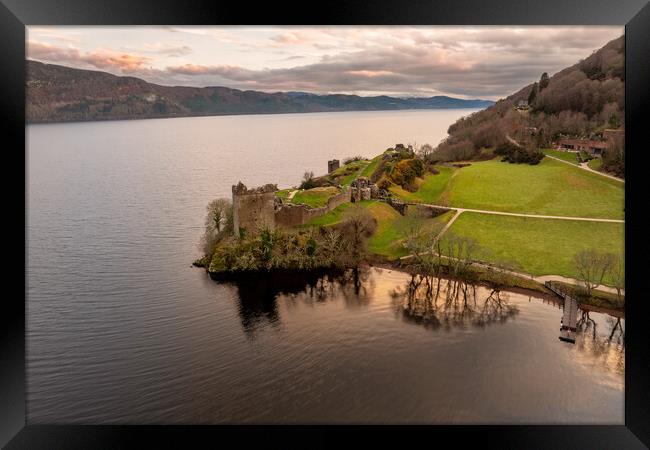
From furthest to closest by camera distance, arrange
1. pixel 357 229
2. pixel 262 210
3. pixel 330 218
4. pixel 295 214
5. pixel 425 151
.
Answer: pixel 425 151 < pixel 330 218 < pixel 295 214 < pixel 357 229 < pixel 262 210

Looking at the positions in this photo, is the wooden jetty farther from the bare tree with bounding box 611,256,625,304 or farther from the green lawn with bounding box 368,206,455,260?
the green lawn with bounding box 368,206,455,260

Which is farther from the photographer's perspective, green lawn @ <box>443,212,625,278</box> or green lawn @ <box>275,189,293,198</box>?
green lawn @ <box>275,189,293,198</box>

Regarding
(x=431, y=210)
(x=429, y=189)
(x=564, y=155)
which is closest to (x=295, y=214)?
(x=431, y=210)

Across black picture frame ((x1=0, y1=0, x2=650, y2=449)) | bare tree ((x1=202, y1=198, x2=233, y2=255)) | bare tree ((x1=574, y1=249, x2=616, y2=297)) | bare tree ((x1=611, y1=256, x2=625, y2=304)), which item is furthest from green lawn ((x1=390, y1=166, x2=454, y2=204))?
black picture frame ((x1=0, y1=0, x2=650, y2=449))

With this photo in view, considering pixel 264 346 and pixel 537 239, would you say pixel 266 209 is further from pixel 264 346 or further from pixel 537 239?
pixel 537 239

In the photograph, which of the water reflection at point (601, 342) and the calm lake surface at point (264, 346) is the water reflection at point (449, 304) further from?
the water reflection at point (601, 342)

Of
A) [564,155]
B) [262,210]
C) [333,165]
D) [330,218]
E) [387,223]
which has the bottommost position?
[387,223]

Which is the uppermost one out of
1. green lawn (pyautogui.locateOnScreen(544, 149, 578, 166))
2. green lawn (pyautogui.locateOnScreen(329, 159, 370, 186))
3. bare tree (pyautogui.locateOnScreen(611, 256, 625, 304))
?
green lawn (pyautogui.locateOnScreen(544, 149, 578, 166))

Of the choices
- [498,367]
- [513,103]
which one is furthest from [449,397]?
[513,103]
